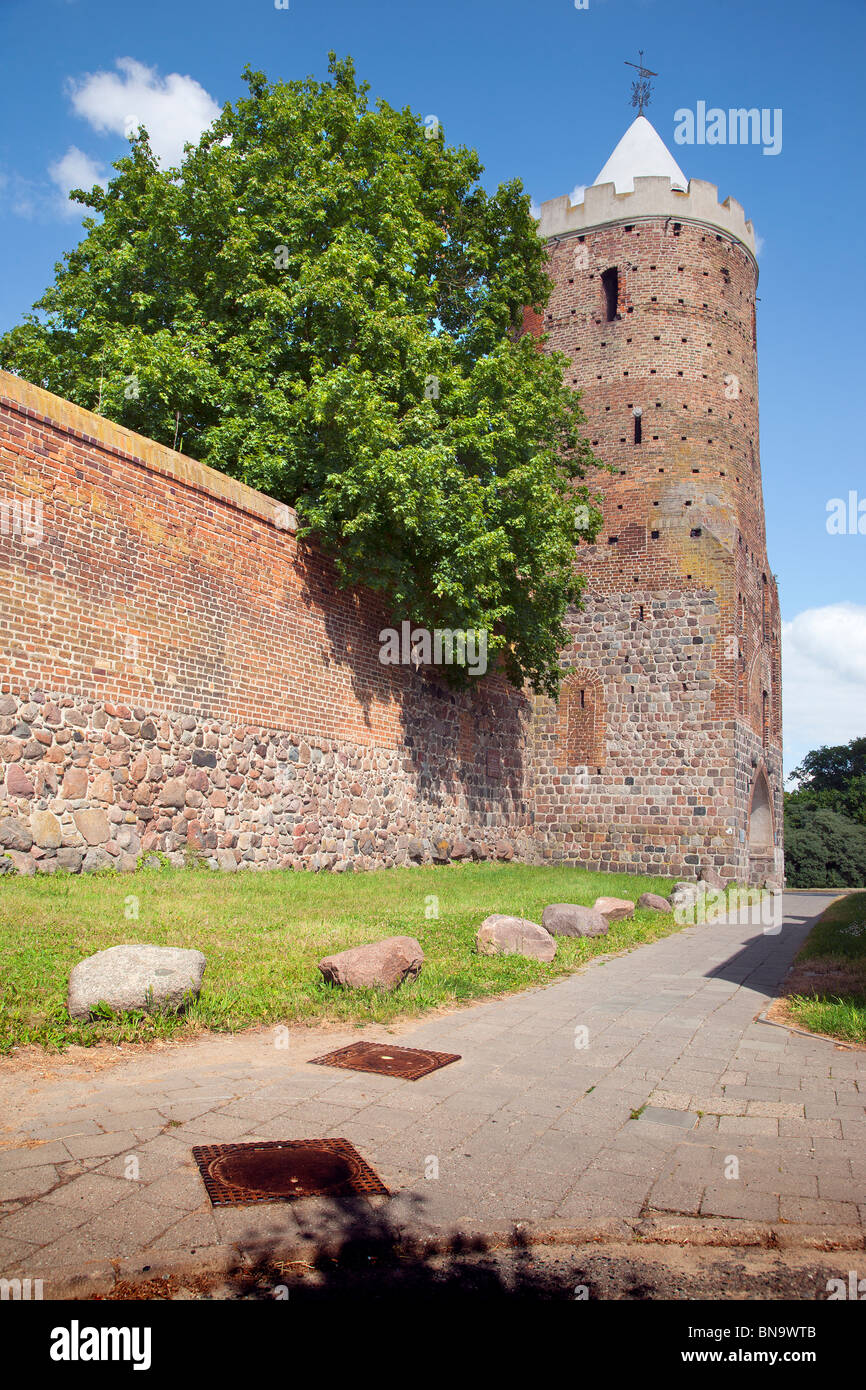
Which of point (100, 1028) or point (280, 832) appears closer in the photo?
point (100, 1028)

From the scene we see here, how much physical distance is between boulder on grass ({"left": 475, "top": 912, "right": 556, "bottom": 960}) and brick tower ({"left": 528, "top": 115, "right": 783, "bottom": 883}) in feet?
45.8

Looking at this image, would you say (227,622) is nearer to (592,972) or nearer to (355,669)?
(355,669)

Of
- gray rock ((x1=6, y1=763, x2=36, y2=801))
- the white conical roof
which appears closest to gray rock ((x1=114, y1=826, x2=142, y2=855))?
gray rock ((x1=6, y1=763, x2=36, y2=801))

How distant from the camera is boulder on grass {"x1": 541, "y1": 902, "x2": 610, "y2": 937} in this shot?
34.2ft

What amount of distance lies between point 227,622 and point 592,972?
747 centimetres

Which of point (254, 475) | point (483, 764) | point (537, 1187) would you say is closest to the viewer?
point (537, 1187)

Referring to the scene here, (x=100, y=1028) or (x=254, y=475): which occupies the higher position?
(x=254, y=475)

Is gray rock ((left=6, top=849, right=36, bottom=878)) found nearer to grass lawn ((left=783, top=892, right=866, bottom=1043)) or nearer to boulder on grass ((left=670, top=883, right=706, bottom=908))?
grass lawn ((left=783, top=892, right=866, bottom=1043))

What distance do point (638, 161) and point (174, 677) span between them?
22.6 m

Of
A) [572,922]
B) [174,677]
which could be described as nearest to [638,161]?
[174,677]

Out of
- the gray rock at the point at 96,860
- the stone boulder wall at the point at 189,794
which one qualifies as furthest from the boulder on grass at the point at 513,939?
the stone boulder wall at the point at 189,794

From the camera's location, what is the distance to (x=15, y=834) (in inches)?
386
